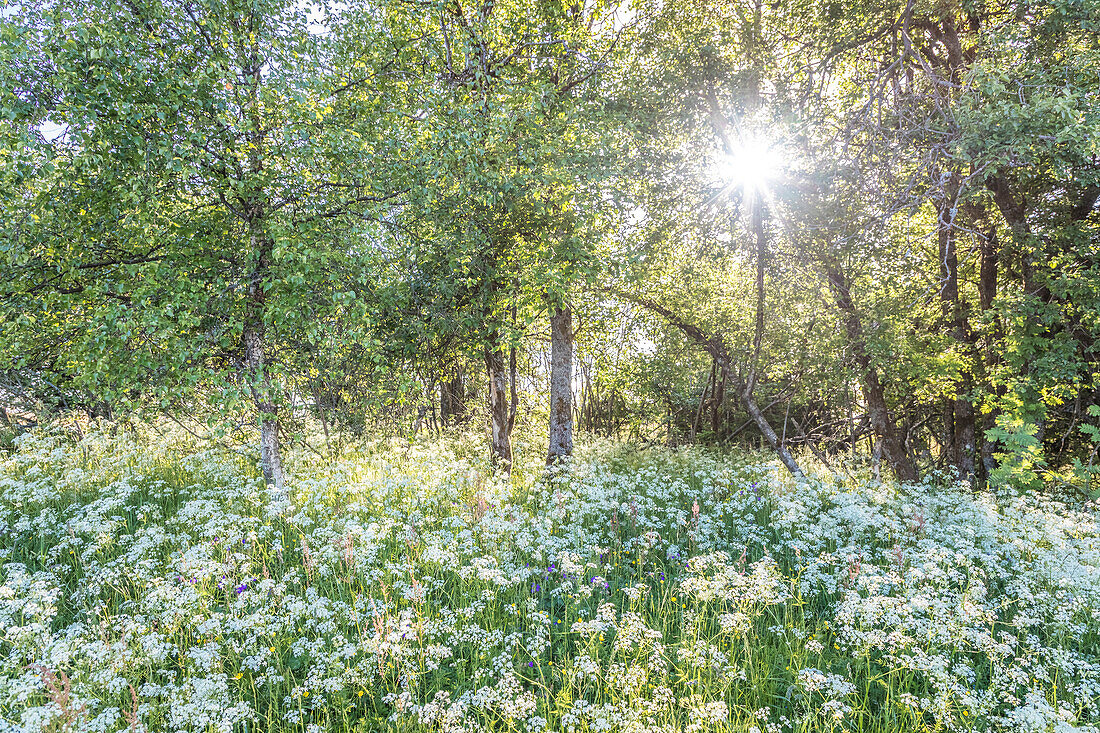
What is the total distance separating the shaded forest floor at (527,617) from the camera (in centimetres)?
339

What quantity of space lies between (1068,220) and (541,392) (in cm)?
1432

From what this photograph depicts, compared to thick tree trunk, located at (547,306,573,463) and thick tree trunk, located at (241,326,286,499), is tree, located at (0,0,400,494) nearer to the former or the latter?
thick tree trunk, located at (241,326,286,499)

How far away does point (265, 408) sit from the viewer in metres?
7.95

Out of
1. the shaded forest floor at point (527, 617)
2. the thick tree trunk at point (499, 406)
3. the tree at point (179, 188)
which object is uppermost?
the tree at point (179, 188)

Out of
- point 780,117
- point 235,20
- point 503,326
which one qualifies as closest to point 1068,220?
point 780,117

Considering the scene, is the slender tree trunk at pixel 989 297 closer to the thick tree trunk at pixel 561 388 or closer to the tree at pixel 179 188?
the thick tree trunk at pixel 561 388

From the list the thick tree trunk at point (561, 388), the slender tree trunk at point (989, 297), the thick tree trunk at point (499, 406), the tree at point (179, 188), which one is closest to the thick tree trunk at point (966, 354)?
the slender tree trunk at point (989, 297)

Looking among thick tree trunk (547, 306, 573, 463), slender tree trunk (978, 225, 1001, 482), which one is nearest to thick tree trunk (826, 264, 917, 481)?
slender tree trunk (978, 225, 1001, 482)

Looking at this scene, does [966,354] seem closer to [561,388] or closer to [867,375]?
[867,375]

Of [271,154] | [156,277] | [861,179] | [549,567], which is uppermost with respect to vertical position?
[861,179]

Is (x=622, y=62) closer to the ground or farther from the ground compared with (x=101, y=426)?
farther from the ground

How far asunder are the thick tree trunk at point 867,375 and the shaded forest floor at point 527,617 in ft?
14.4

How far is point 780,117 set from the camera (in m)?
9.56

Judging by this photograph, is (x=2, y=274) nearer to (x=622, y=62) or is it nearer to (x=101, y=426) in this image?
(x=101, y=426)
